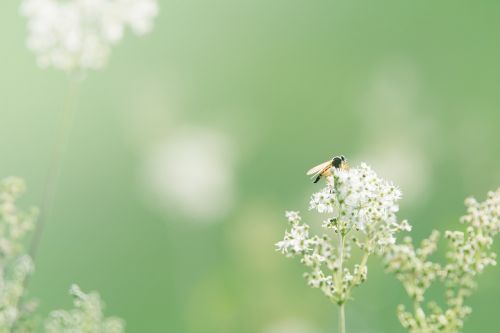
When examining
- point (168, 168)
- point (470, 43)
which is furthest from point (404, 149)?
point (470, 43)

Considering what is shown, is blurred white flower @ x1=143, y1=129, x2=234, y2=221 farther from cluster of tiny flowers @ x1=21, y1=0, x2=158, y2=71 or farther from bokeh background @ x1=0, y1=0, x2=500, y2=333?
cluster of tiny flowers @ x1=21, y1=0, x2=158, y2=71

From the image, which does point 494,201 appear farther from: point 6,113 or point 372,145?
point 6,113

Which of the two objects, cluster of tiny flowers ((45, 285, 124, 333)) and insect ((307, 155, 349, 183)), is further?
insect ((307, 155, 349, 183))

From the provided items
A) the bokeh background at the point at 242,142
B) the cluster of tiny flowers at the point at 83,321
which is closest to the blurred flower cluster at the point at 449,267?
the cluster of tiny flowers at the point at 83,321

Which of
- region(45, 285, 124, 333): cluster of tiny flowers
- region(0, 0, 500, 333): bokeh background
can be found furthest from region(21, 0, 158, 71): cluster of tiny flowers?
region(0, 0, 500, 333): bokeh background

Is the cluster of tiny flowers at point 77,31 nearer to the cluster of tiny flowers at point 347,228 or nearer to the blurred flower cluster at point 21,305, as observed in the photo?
the blurred flower cluster at point 21,305

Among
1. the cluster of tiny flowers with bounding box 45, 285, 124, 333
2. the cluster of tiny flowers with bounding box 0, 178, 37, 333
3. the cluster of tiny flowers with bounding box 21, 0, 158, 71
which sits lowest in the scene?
the cluster of tiny flowers with bounding box 45, 285, 124, 333

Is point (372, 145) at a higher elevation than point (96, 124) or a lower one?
lower
